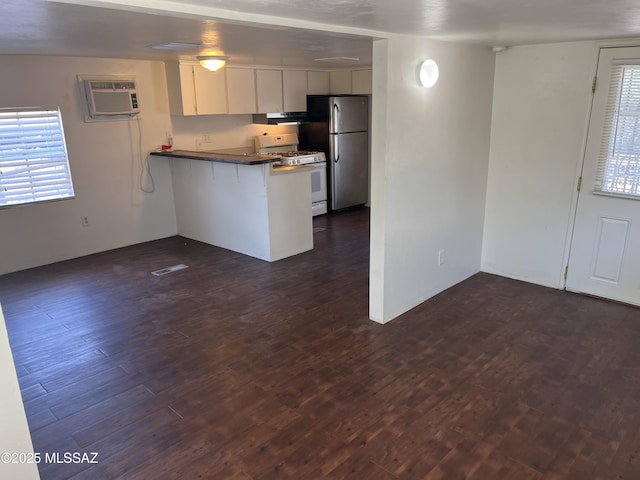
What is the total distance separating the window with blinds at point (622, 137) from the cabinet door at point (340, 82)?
12.9 ft

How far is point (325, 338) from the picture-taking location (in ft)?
11.1

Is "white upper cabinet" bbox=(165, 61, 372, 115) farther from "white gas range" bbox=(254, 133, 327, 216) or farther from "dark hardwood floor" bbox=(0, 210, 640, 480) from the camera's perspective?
"dark hardwood floor" bbox=(0, 210, 640, 480)

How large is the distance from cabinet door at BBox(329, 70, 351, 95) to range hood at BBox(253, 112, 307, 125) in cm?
70

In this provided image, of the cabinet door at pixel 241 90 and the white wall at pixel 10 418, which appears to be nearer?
the white wall at pixel 10 418

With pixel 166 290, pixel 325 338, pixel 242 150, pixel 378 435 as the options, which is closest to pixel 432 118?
pixel 325 338

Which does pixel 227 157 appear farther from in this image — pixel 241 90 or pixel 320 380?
pixel 320 380

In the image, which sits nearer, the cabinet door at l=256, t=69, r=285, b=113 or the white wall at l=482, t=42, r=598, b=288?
the white wall at l=482, t=42, r=598, b=288

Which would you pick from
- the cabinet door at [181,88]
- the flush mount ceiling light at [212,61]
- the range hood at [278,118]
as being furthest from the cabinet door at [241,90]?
the flush mount ceiling light at [212,61]

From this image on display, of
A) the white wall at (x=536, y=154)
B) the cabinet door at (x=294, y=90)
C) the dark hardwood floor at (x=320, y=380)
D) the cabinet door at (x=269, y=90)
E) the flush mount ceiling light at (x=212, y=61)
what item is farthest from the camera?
the cabinet door at (x=294, y=90)

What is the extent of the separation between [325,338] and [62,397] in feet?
5.57

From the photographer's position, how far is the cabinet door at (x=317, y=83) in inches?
269

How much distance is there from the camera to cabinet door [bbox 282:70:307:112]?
256 inches

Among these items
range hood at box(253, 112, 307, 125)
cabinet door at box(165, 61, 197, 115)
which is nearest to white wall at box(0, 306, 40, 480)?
cabinet door at box(165, 61, 197, 115)

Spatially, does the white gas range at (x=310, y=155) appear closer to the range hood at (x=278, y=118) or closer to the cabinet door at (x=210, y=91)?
the range hood at (x=278, y=118)
